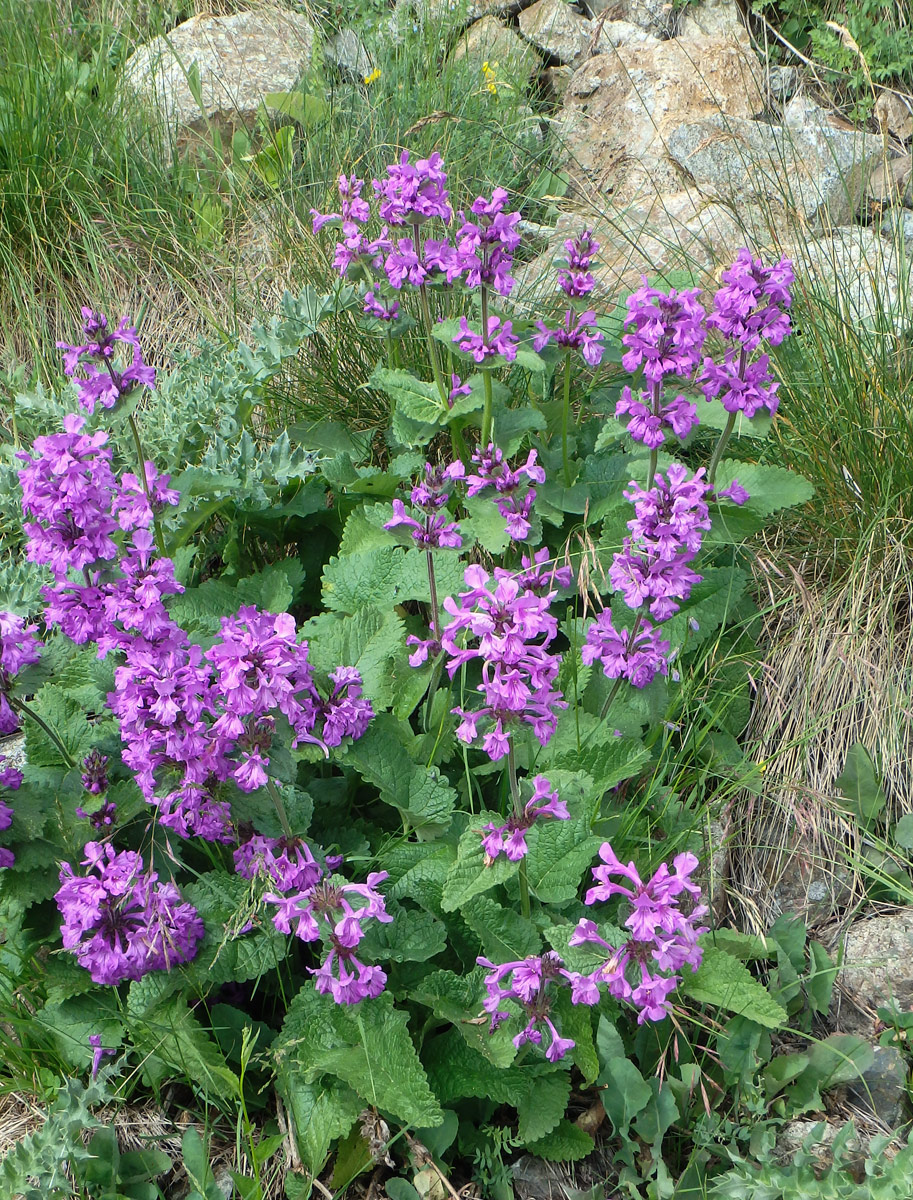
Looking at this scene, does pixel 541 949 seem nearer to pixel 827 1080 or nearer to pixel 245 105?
pixel 827 1080

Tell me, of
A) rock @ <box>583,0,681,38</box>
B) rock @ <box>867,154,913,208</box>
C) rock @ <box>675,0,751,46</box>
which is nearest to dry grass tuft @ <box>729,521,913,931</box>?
rock @ <box>867,154,913,208</box>

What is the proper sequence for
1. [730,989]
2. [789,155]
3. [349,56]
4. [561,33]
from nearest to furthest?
[730,989] → [789,155] → [349,56] → [561,33]

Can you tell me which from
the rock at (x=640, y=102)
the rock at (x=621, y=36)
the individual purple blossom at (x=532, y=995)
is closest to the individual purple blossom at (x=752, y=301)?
the individual purple blossom at (x=532, y=995)

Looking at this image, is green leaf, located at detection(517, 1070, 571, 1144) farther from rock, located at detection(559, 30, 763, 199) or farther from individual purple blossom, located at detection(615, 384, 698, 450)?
rock, located at detection(559, 30, 763, 199)

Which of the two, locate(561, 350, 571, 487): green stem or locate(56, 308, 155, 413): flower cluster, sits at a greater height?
locate(56, 308, 155, 413): flower cluster

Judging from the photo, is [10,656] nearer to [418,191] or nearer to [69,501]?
[69,501]

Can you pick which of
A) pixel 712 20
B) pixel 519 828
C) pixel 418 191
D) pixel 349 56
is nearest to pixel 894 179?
pixel 712 20
